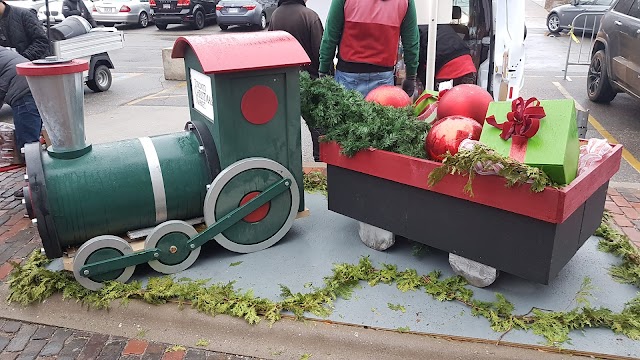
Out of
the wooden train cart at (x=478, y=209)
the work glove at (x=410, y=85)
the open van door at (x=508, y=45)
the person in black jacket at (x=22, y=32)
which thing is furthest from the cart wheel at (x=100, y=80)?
the wooden train cart at (x=478, y=209)

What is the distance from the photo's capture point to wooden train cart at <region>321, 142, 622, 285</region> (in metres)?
2.79

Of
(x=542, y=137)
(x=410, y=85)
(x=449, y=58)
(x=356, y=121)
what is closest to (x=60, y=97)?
(x=356, y=121)

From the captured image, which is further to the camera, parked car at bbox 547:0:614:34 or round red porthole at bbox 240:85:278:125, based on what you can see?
parked car at bbox 547:0:614:34

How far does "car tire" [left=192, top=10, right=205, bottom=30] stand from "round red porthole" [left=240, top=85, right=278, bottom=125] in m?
18.5

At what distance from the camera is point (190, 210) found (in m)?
3.62

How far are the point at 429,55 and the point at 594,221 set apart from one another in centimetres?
260

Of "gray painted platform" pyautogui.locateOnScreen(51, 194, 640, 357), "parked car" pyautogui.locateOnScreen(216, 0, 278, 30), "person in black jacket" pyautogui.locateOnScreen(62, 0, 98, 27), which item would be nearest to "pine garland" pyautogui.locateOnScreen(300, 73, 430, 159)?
"gray painted platform" pyautogui.locateOnScreen(51, 194, 640, 357)

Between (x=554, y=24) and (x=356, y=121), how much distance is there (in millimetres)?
16858

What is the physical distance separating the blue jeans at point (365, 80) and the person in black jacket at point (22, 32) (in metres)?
3.39

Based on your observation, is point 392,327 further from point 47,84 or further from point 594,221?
point 47,84

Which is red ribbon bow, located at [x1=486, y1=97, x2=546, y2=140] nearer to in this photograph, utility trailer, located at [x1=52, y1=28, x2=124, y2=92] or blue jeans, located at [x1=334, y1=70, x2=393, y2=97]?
blue jeans, located at [x1=334, y1=70, x2=393, y2=97]

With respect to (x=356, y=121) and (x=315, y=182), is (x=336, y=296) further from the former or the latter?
(x=315, y=182)

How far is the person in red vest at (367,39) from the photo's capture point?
4.41 meters

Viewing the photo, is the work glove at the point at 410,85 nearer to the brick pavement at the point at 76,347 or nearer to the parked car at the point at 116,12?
the brick pavement at the point at 76,347
